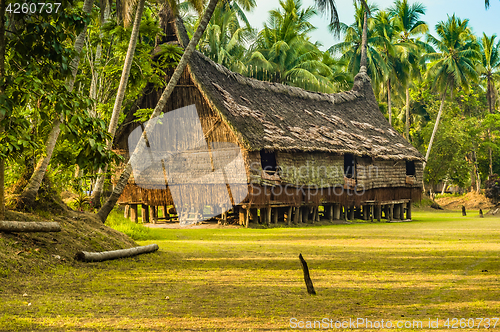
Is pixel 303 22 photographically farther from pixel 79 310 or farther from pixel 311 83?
pixel 79 310

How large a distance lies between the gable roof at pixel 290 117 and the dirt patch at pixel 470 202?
14242 mm

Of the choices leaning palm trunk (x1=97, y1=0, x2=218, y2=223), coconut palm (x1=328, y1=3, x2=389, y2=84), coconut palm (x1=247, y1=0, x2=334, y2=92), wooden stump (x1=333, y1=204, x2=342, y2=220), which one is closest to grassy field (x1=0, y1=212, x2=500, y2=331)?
leaning palm trunk (x1=97, y1=0, x2=218, y2=223)

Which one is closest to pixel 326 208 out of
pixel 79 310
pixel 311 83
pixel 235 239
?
pixel 235 239

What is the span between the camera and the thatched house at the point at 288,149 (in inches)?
707

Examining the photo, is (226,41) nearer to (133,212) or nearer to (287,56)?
(287,56)

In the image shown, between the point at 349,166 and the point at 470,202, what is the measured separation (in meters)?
19.5

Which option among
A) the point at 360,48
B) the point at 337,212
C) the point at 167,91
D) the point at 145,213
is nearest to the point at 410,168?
the point at 337,212

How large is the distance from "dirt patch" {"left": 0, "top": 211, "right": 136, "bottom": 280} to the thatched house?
7.70 metres

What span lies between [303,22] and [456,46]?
11667 millimetres

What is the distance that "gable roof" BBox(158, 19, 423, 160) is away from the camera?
18.0 m

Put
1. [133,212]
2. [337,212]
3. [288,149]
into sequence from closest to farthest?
[288,149]
[133,212]
[337,212]

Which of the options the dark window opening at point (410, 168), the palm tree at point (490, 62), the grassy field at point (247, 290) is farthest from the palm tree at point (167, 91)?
the palm tree at point (490, 62)

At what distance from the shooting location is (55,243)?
8.32 m

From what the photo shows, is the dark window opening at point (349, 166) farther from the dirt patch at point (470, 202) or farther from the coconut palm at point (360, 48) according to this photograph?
the dirt patch at point (470, 202)
